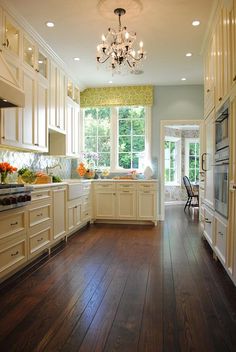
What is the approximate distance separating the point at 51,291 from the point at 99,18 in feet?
9.94

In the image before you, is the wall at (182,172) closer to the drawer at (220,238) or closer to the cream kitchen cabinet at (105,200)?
the cream kitchen cabinet at (105,200)

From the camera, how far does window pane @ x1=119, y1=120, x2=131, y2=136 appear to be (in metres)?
6.10

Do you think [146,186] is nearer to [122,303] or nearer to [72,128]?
[72,128]

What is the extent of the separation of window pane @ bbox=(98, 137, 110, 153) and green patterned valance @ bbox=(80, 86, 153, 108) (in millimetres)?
754

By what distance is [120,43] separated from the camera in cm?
309

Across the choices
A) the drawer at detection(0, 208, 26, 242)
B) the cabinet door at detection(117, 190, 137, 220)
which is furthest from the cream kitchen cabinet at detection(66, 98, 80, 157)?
the drawer at detection(0, 208, 26, 242)

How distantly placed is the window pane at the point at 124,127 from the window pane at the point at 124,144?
0.11m

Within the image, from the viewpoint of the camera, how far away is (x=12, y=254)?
2602 mm

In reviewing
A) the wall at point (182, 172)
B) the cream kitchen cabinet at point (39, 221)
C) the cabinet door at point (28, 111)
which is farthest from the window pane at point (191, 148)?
the cream kitchen cabinet at point (39, 221)

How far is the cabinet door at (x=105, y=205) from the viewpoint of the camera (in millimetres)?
5438

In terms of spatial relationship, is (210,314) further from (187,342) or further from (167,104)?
(167,104)

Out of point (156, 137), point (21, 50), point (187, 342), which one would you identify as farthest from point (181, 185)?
point (187, 342)

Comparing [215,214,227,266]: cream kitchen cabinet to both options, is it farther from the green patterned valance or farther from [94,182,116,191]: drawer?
the green patterned valance

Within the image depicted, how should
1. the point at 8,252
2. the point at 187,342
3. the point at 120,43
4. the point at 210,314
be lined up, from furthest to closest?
the point at 120,43, the point at 8,252, the point at 210,314, the point at 187,342
